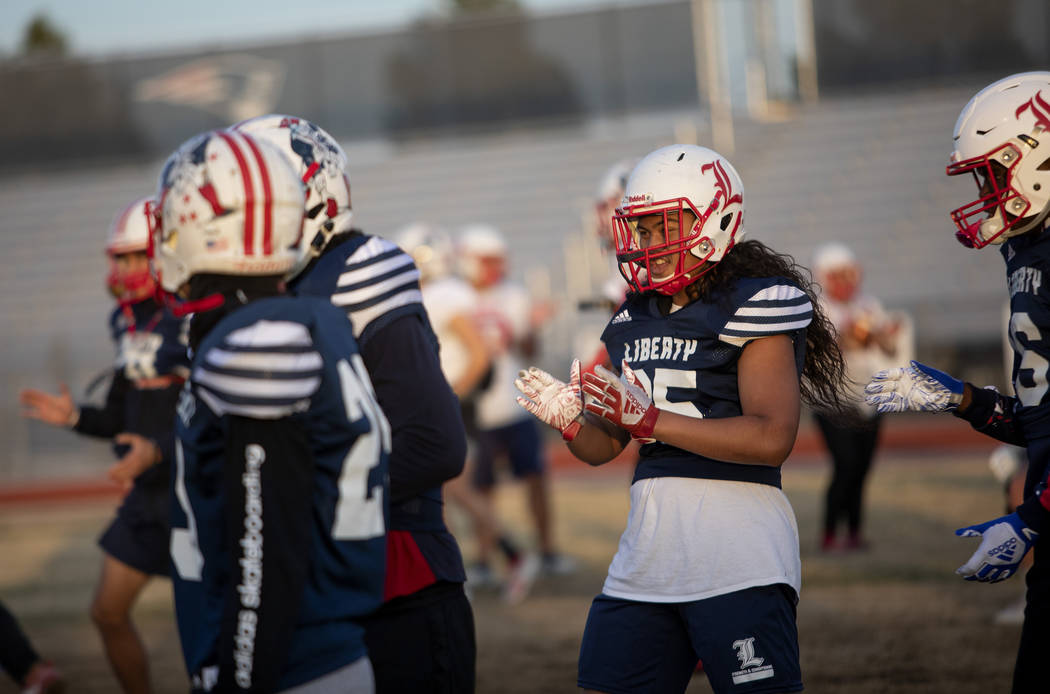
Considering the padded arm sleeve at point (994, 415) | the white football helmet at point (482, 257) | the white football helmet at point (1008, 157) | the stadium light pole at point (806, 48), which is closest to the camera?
the white football helmet at point (1008, 157)

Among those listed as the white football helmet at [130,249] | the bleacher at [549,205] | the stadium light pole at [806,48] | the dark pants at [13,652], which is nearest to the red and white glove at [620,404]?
the white football helmet at [130,249]

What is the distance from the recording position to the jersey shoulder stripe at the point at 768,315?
2.92m

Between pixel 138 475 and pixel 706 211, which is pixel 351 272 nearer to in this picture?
pixel 706 211

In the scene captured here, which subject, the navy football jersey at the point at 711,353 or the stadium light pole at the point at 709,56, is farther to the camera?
the stadium light pole at the point at 709,56

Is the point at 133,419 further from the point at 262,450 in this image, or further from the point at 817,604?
the point at 817,604

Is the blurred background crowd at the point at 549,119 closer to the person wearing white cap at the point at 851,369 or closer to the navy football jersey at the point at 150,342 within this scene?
the person wearing white cap at the point at 851,369

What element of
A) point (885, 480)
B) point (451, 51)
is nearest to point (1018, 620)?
point (885, 480)

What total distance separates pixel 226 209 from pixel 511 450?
5522 millimetres

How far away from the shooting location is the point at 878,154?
19109mm

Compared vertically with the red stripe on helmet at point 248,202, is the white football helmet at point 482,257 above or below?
below

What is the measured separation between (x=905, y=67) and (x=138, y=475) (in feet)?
60.9

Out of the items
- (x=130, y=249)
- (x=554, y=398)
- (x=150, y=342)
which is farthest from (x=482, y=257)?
(x=554, y=398)

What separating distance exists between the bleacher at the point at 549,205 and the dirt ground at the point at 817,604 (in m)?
5.11

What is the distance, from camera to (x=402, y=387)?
9.32ft
